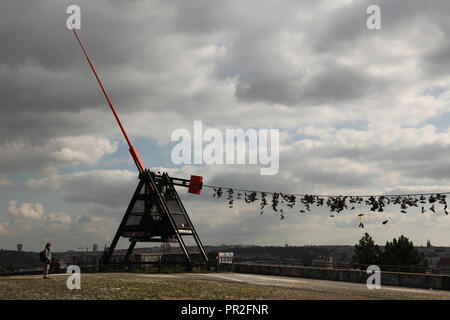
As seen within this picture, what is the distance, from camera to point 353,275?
88.2 ft

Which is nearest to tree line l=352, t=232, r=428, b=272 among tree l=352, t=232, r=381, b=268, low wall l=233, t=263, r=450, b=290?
tree l=352, t=232, r=381, b=268

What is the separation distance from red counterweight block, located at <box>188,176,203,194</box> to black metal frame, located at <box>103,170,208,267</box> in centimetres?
80

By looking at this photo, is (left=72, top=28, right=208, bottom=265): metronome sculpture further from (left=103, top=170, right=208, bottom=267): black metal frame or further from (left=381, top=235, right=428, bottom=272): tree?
(left=381, top=235, right=428, bottom=272): tree

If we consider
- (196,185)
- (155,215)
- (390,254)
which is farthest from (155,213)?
(390,254)

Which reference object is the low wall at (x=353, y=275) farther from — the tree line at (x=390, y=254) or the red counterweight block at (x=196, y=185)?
→ the tree line at (x=390, y=254)

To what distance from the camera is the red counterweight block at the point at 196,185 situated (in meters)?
32.1

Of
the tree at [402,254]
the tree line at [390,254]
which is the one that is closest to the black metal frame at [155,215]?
the tree line at [390,254]

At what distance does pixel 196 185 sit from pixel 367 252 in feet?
222

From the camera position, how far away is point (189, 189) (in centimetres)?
3231

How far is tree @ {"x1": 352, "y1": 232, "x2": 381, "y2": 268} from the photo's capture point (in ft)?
295

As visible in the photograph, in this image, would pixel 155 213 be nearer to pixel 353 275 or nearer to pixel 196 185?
pixel 196 185
